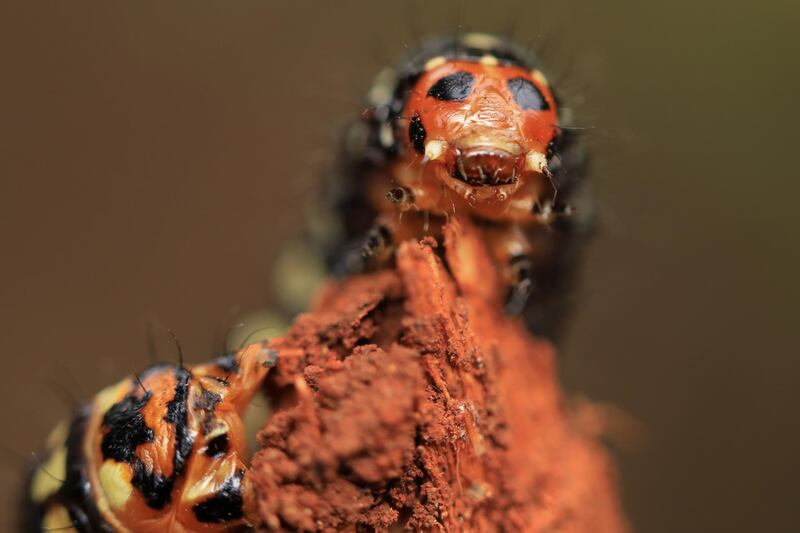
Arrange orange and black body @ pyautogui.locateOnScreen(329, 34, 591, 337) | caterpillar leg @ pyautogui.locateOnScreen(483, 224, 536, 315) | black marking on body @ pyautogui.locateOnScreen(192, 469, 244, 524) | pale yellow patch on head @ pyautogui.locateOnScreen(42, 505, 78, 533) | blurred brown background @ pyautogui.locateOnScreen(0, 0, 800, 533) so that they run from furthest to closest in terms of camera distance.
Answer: blurred brown background @ pyautogui.locateOnScreen(0, 0, 800, 533), caterpillar leg @ pyautogui.locateOnScreen(483, 224, 536, 315), pale yellow patch on head @ pyautogui.locateOnScreen(42, 505, 78, 533), orange and black body @ pyautogui.locateOnScreen(329, 34, 591, 337), black marking on body @ pyautogui.locateOnScreen(192, 469, 244, 524)

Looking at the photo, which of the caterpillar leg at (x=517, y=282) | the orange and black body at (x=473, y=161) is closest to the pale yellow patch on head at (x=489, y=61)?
the orange and black body at (x=473, y=161)

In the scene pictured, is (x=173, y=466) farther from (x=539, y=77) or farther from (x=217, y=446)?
(x=539, y=77)

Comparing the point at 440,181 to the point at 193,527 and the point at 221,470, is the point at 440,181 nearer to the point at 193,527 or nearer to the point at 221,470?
the point at 221,470

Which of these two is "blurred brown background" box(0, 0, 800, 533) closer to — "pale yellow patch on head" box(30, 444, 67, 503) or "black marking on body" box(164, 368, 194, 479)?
"pale yellow patch on head" box(30, 444, 67, 503)

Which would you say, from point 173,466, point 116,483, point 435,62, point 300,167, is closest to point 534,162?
point 435,62

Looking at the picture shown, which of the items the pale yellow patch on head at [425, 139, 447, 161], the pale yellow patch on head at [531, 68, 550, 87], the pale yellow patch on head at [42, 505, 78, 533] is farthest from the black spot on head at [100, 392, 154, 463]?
the pale yellow patch on head at [531, 68, 550, 87]

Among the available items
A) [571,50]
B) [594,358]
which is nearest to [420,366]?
[594,358]

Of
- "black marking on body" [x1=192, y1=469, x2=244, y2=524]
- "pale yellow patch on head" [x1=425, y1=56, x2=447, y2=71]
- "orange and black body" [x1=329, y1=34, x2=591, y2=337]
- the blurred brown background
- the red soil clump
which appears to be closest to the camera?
the red soil clump

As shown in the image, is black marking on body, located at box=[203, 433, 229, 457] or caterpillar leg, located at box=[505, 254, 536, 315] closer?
black marking on body, located at box=[203, 433, 229, 457]
